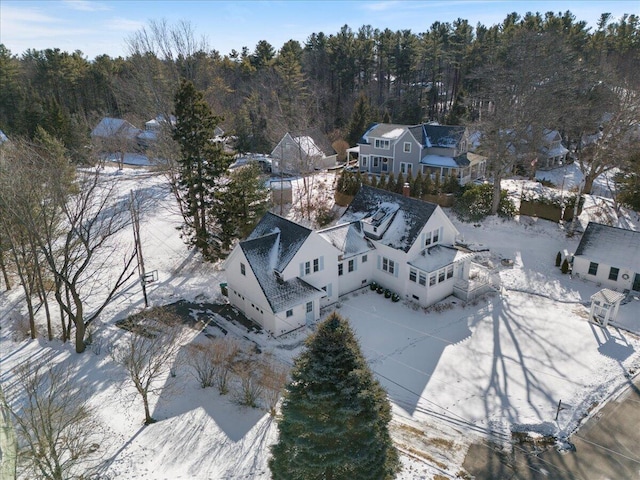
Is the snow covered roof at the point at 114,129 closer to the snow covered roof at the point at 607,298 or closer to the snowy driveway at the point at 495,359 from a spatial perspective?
the snowy driveway at the point at 495,359

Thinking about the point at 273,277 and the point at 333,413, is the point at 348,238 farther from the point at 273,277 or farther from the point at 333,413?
the point at 333,413

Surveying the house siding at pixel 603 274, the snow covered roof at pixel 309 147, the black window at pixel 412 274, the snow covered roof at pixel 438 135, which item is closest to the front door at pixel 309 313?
the black window at pixel 412 274

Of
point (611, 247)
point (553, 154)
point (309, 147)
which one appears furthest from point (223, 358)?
point (553, 154)

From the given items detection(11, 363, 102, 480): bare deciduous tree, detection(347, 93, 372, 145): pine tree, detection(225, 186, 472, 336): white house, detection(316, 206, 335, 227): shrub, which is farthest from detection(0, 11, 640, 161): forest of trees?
detection(11, 363, 102, 480): bare deciduous tree

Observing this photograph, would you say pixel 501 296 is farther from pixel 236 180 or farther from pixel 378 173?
pixel 378 173

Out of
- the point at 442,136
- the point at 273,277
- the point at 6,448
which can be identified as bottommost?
the point at 273,277

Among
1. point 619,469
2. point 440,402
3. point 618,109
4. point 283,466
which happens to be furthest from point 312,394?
point 618,109
